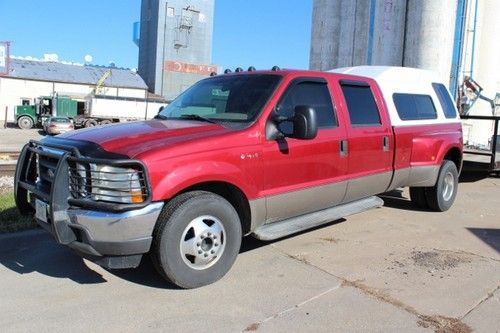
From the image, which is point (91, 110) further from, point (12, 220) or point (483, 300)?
→ point (483, 300)

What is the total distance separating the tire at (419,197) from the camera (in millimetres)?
7684

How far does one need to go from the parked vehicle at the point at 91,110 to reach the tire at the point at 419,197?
1402 inches

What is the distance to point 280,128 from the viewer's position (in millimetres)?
4953

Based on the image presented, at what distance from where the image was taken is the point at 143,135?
438 centimetres

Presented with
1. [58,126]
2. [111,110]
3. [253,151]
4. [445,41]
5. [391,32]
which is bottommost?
[58,126]

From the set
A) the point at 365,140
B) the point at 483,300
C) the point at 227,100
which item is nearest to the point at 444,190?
the point at 365,140

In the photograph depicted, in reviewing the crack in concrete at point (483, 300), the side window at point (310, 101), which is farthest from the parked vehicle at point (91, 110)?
the crack in concrete at point (483, 300)

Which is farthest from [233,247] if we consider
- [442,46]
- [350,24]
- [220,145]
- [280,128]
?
[350,24]

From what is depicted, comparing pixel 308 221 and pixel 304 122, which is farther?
pixel 308 221

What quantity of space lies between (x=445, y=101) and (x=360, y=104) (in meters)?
2.48

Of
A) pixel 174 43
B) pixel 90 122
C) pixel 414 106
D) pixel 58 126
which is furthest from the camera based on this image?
pixel 174 43

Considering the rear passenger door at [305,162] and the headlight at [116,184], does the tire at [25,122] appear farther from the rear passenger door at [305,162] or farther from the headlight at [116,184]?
the headlight at [116,184]

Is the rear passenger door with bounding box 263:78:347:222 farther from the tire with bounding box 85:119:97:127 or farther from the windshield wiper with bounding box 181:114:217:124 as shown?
the tire with bounding box 85:119:97:127

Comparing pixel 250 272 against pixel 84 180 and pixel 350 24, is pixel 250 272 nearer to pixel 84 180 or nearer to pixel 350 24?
pixel 84 180
